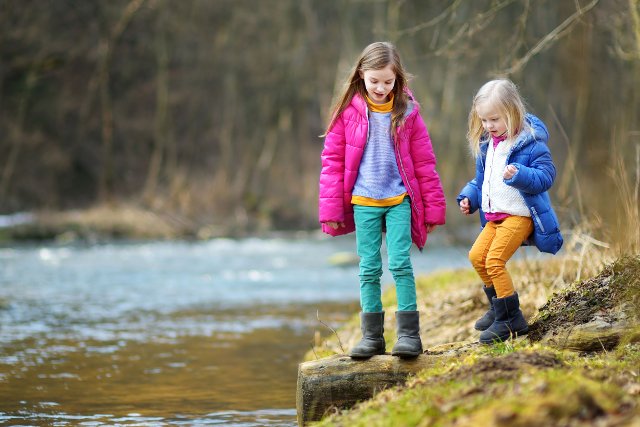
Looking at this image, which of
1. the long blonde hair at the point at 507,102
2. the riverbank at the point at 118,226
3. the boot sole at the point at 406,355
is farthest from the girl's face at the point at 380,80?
the riverbank at the point at 118,226

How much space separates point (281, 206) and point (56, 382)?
2295cm

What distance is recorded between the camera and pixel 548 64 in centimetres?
2717

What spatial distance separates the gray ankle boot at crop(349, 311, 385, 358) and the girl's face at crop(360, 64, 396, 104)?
4.02 ft

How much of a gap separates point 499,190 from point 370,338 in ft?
3.62

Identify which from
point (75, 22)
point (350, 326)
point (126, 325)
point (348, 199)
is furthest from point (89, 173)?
point (348, 199)

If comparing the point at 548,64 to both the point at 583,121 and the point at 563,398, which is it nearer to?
the point at 583,121

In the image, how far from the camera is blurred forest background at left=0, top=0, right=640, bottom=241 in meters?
29.5

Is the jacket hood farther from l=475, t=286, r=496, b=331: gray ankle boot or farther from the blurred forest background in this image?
the blurred forest background

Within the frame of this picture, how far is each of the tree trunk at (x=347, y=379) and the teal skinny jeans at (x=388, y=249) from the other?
323mm

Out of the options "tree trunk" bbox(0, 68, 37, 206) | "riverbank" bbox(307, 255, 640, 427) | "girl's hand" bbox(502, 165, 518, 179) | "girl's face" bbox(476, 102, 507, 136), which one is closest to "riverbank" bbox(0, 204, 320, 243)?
"tree trunk" bbox(0, 68, 37, 206)

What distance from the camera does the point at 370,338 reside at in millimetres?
5570

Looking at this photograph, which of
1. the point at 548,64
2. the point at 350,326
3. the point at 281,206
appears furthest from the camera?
the point at 281,206

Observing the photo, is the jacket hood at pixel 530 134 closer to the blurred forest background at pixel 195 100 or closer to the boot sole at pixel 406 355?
the boot sole at pixel 406 355

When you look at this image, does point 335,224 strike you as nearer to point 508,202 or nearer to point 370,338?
point 370,338
